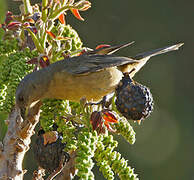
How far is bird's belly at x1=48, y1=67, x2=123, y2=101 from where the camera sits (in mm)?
1663

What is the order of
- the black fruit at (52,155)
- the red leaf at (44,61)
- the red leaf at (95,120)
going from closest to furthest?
the red leaf at (95,120) < the black fruit at (52,155) < the red leaf at (44,61)

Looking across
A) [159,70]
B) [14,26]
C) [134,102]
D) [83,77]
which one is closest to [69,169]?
[134,102]

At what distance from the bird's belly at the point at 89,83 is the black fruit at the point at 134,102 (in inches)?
16.4

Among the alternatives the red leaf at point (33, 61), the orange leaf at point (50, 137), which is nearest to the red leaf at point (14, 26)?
the red leaf at point (33, 61)

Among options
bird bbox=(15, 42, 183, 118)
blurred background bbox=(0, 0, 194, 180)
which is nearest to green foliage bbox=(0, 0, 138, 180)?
bird bbox=(15, 42, 183, 118)

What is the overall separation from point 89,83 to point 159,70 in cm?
254

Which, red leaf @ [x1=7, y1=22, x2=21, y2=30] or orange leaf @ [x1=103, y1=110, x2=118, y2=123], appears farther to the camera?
red leaf @ [x1=7, y1=22, x2=21, y2=30]

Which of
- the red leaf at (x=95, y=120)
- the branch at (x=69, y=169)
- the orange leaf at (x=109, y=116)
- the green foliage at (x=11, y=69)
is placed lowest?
the branch at (x=69, y=169)

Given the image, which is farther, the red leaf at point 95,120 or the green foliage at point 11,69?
the green foliage at point 11,69

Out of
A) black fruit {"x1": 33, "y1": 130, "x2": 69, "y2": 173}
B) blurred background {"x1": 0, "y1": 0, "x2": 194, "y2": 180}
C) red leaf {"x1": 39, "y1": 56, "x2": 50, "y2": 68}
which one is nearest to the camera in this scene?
black fruit {"x1": 33, "y1": 130, "x2": 69, "y2": 173}

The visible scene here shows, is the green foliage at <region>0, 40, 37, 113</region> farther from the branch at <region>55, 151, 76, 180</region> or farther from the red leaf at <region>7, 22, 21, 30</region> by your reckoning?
the branch at <region>55, 151, 76, 180</region>

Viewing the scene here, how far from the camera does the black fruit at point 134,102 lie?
1.20 meters

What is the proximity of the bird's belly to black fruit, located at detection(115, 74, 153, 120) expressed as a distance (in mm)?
417

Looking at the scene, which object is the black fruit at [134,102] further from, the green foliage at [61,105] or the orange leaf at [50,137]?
the orange leaf at [50,137]
